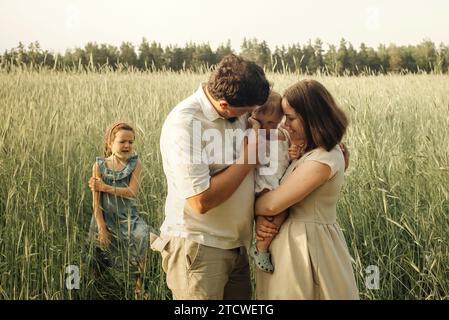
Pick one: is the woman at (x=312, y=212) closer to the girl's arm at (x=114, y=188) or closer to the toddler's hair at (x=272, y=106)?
the toddler's hair at (x=272, y=106)

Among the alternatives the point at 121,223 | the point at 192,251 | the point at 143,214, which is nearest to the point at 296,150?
the point at 192,251

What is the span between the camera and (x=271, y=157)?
1.59 meters

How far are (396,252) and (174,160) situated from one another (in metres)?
1.55

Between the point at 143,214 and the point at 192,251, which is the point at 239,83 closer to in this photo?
the point at 192,251

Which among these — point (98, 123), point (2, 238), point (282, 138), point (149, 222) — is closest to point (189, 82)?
point (98, 123)

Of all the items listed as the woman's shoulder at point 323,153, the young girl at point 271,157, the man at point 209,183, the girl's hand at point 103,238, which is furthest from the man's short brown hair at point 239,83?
the girl's hand at point 103,238

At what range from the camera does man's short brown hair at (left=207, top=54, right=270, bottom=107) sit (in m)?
1.43

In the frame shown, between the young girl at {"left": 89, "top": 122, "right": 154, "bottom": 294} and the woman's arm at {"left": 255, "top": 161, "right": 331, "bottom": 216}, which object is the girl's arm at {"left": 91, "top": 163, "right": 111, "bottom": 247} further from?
the woman's arm at {"left": 255, "top": 161, "right": 331, "bottom": 216}

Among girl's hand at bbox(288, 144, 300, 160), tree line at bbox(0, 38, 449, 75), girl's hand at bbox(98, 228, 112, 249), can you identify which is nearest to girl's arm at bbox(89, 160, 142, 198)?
girl's hand at bbox(98, 228, 112, 249)

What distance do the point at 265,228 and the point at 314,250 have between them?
16cm

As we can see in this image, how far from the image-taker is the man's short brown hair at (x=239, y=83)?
1.43 m

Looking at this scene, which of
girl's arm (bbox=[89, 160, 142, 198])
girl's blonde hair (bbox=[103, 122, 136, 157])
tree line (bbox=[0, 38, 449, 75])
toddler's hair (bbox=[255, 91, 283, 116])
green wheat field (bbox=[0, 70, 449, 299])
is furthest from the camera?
tree line (bbox=[0, 38, 449, 75])

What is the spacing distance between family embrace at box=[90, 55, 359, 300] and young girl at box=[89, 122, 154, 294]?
2.64 feet

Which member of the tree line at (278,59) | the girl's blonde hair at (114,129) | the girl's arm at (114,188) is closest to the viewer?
the girl's arm at (114,188)
